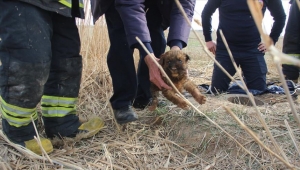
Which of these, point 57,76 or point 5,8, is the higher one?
point 5,8

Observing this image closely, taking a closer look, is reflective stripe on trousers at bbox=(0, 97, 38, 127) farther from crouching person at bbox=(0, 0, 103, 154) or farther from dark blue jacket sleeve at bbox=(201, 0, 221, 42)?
dark blue jacket sleeve at bbox=(201, 0, 221, 42)

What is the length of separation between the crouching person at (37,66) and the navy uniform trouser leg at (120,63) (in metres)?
0.30

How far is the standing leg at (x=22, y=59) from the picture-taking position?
1562mm

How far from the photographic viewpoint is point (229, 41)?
3646 mm

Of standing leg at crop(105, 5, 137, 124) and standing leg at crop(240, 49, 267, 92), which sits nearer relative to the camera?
standing leg at crop(105, 5, 137, 124)

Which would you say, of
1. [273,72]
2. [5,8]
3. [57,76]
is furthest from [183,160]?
[273,72]

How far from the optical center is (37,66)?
1.64 meters

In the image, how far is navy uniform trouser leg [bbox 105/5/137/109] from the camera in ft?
7.27

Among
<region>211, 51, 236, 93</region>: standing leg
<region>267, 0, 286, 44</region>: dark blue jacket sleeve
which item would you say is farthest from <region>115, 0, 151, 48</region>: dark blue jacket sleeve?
<region>267, 0, 286, 44</region>: dark blue jacket sleeve

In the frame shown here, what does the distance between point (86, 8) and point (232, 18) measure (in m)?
1.83

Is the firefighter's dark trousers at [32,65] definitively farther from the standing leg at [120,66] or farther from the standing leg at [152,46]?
the standing leg at [152,46]

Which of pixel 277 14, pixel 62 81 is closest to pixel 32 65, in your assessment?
pixel 62 81

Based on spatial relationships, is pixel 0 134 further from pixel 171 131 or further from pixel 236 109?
pixel 236 109

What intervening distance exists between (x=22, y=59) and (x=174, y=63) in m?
1.13
